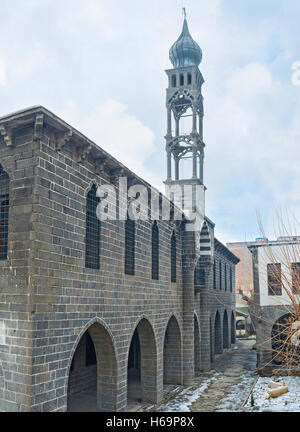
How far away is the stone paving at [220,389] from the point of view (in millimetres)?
15006

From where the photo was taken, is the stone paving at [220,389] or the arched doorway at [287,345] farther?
the stone paving at [220,389]

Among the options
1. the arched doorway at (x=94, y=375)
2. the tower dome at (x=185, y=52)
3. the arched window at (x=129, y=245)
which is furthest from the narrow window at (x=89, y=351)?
the tower dome at (x=185, y=52)

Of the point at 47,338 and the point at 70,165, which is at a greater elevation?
the point at 70,165

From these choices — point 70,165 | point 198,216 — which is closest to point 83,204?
point 70,165

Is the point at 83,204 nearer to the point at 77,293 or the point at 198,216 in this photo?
the point at 77,293

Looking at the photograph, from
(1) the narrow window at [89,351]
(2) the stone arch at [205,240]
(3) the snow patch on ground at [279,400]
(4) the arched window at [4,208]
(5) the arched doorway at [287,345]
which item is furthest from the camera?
(2) the stone arch at [205,240]

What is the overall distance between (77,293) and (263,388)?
36.7 feet

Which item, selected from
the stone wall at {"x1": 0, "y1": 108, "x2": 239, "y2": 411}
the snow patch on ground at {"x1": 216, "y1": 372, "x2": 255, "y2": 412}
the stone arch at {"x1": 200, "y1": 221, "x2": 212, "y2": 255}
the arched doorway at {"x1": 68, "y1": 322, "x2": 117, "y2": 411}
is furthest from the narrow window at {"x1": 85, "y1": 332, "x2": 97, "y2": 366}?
the stone arch at {"x1": 200, "y1": 221, "x2": 212, "y2": 255}

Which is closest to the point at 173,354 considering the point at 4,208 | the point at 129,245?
the point at 129,245

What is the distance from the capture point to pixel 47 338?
352 inches

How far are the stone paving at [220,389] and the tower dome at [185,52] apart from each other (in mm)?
17734

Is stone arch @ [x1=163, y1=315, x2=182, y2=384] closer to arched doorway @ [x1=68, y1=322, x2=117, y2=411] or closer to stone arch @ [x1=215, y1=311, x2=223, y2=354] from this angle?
arched doorway @ [x1=68, y1=322, x2=117, y2=411]

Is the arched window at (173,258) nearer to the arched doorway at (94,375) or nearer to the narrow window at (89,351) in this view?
the narrow window at (89,351)

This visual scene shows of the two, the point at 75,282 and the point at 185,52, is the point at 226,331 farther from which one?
the point at 75,282
